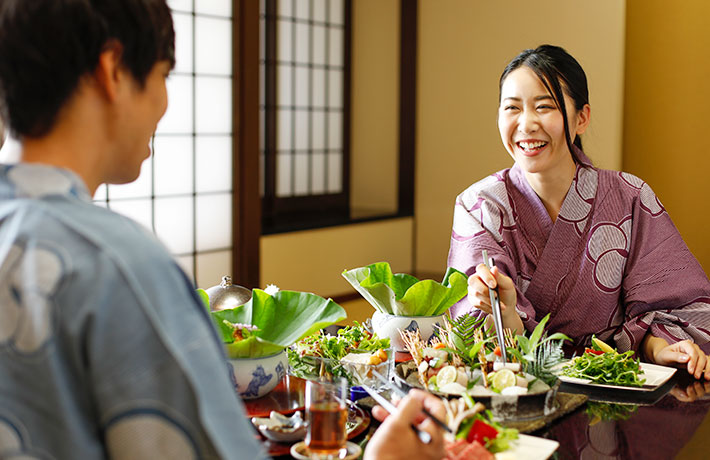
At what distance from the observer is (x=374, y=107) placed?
626 cm

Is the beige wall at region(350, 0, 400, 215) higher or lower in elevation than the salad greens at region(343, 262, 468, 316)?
higher

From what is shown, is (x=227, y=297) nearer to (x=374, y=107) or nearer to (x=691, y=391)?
(x=691, y=391)

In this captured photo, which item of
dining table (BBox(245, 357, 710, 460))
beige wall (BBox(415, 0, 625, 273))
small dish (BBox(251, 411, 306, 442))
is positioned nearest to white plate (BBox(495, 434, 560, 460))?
dining table (BBox(245, 357, 710, 460))

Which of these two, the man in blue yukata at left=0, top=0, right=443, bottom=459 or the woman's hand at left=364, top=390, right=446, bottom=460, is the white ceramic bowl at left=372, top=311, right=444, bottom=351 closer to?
the woman's hand at left=364, top=390, right=446, bottom=460

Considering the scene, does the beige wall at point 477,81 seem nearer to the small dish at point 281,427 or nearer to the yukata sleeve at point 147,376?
the small dish at point 281,427

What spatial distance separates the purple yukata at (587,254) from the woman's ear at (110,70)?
1.35 m

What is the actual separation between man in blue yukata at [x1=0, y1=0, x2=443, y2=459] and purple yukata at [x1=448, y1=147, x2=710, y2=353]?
1346mm

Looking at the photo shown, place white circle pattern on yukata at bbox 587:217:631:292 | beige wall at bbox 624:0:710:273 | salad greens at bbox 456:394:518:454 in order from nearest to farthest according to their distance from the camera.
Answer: salad greens at bbox 456:394:518:454, white circle pattern on yukata at bbox 587:217:631:292, beige wall at bbox 624:0:710:273

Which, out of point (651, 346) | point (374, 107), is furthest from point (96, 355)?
point (374, 107)

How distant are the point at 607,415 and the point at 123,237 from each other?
3.28 ft

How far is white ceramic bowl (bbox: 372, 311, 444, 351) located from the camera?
5.86ft

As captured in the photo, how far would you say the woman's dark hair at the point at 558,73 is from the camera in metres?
2.19

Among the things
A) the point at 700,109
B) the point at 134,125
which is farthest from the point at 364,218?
the point at 134,125

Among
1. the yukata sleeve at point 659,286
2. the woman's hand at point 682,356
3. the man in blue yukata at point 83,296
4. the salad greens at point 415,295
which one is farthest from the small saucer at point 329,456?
the yukata sleeve at point 659,286
